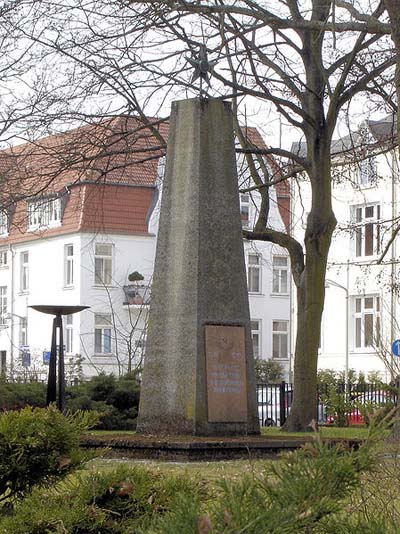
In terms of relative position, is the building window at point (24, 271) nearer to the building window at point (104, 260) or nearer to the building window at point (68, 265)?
the building window at point (68, 265)

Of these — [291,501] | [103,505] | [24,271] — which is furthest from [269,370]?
[291,501]

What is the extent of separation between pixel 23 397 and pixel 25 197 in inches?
145

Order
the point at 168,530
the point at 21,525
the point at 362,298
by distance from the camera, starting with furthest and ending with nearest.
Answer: the point at 362,298, the point at 21,525, the point at 168,530

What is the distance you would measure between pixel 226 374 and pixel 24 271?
4766cm

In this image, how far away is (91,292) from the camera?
57031 mm

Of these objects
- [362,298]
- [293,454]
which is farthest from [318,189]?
[362,298]

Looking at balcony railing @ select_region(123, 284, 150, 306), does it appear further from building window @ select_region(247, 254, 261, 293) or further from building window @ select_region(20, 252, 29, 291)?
building window @ select_region(247, 254, 261, 293)

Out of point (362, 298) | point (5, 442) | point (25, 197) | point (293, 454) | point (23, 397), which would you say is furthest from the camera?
point (362, 298)

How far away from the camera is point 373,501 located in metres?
4.86

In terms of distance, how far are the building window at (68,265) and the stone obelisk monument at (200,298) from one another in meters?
42.8

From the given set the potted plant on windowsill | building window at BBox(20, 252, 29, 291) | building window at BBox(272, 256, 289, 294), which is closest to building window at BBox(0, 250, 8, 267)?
building window at BBox(20, 252, 29, 291)

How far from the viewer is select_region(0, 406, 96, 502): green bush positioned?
5824 millimetres

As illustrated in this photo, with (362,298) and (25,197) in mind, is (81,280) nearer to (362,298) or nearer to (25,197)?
(362,298)

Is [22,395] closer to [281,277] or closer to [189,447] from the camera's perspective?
[189,447]
